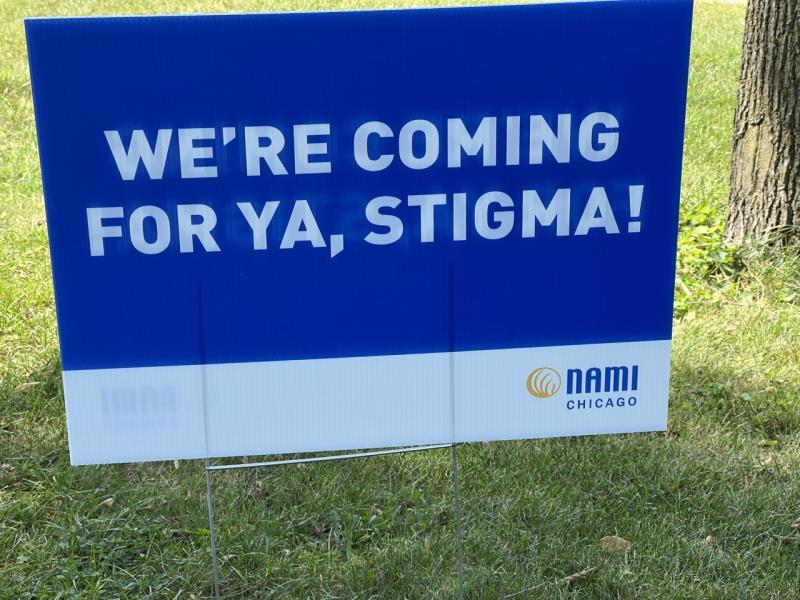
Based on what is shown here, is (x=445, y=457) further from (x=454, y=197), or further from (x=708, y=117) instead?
(x=708, y=117)

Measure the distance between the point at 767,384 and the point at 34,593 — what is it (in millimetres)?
3033

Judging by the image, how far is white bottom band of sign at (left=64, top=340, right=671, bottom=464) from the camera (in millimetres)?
2592

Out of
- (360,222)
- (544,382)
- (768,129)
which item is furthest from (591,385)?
(768,129)

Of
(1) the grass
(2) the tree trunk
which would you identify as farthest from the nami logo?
(2) the tree trunk

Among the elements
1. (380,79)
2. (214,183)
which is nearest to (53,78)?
Answer: (214,183)

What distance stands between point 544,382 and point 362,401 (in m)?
0.48

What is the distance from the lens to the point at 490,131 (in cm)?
250

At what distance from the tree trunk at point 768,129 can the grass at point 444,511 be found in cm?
95

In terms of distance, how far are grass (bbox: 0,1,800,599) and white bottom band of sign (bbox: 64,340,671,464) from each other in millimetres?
783

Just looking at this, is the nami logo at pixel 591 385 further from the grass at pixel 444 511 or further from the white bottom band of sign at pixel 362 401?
the grass at pixel 444 511

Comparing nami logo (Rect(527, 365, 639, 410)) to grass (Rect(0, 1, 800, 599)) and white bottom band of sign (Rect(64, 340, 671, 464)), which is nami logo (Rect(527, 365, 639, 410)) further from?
grass (Rect(0, 1, 800, 599))

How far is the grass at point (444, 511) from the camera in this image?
3264 mm

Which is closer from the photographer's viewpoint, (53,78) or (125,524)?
(53,78)

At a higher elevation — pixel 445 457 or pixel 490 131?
pixel 490 131
